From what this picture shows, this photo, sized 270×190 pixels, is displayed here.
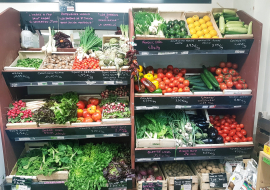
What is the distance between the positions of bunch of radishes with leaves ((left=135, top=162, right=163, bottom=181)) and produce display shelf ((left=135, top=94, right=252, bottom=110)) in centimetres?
99

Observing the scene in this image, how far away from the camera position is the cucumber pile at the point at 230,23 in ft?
9.63

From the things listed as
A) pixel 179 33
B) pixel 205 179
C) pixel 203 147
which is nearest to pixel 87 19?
pixel 179 33

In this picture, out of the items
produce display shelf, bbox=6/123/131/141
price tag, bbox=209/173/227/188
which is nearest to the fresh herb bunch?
produce display shelf, bbox=6/123/131/141

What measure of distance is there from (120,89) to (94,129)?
0.77 m

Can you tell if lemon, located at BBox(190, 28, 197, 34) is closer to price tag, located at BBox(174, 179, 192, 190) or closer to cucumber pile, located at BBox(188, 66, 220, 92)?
cucumber pile, located at BBox(188, 66, 220, 92)

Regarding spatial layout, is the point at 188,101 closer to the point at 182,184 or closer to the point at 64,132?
the point at 182,184

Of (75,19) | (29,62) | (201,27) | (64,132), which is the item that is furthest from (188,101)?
(29,62)

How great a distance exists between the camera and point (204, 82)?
3166mm

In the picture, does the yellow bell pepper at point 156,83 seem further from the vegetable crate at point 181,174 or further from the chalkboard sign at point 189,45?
the vegetable crate at point 181,174

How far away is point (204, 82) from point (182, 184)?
154 cm

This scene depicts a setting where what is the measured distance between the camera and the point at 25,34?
10.1 ft

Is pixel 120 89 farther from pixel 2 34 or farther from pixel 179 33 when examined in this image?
pixel 2 34

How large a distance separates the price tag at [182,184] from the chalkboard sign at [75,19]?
8.28ft

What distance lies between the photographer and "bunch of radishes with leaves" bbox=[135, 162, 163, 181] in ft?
9.87
